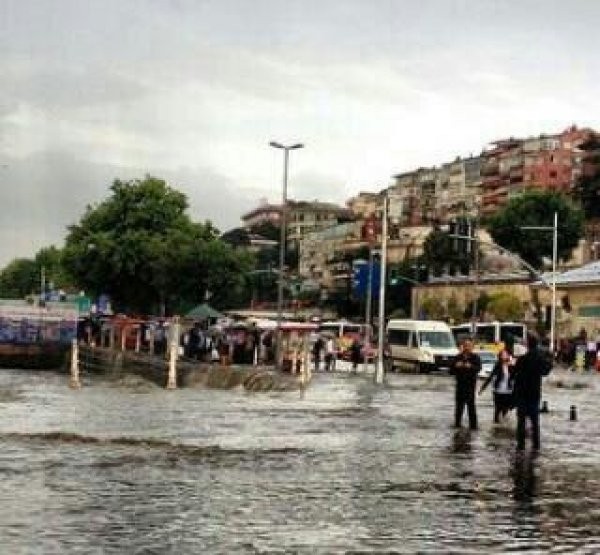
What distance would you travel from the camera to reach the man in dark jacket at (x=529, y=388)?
2194cm

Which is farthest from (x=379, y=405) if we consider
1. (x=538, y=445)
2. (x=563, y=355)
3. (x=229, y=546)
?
(x=563, y=355)

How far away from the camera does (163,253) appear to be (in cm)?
9056

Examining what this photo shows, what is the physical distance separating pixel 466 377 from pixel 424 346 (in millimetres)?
37381

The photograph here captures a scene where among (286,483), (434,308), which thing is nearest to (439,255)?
(434,308)

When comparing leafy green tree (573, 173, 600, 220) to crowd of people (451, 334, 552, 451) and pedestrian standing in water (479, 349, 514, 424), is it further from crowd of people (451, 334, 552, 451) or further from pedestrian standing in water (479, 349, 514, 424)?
pedestrian standing in water (479, 349, 514, 424)

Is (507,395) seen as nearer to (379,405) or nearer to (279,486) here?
(379,405)

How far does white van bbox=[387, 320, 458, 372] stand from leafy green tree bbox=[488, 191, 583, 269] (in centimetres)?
5144

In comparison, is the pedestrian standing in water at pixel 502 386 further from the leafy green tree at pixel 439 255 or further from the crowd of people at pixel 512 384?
the leafy green tree at pixel 439 255

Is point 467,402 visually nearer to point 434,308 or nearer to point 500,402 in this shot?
point 500,402

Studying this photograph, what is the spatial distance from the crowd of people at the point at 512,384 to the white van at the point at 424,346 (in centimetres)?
3321

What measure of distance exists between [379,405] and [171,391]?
9.13m

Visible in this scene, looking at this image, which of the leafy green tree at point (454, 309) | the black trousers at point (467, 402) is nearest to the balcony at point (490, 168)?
the leafy green tree at point (454, 309)

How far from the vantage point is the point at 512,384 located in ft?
83.0

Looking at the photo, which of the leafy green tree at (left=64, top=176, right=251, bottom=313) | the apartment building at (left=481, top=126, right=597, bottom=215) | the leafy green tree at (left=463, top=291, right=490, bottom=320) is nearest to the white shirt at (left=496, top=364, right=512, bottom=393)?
the leafy green tree at (left=64, top=176, right=251, bottom=313)
